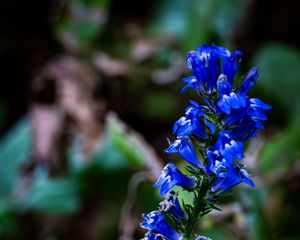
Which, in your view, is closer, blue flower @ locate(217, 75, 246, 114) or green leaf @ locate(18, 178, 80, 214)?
blue flower @ locate(217, 75, 246, 114)

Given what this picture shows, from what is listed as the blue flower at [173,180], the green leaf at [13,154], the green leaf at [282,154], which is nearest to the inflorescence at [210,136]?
the blue flower at [173,180]

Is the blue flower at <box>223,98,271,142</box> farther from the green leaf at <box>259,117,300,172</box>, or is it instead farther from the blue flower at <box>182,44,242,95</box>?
the green leaf at <box>259,117,300,172</box>

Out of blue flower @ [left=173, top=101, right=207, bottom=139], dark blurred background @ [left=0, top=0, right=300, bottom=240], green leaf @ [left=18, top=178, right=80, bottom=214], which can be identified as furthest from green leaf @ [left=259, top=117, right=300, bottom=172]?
blue flower @ [left=173, top=101, right=207, bottom=139]

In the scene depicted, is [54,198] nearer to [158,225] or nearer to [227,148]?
[158,225]

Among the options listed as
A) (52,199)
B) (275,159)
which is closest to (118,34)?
(52,199)

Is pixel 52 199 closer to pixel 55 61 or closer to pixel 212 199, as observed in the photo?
pixel 55 61

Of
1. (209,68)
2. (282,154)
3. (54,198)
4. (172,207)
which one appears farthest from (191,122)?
(54,198)
